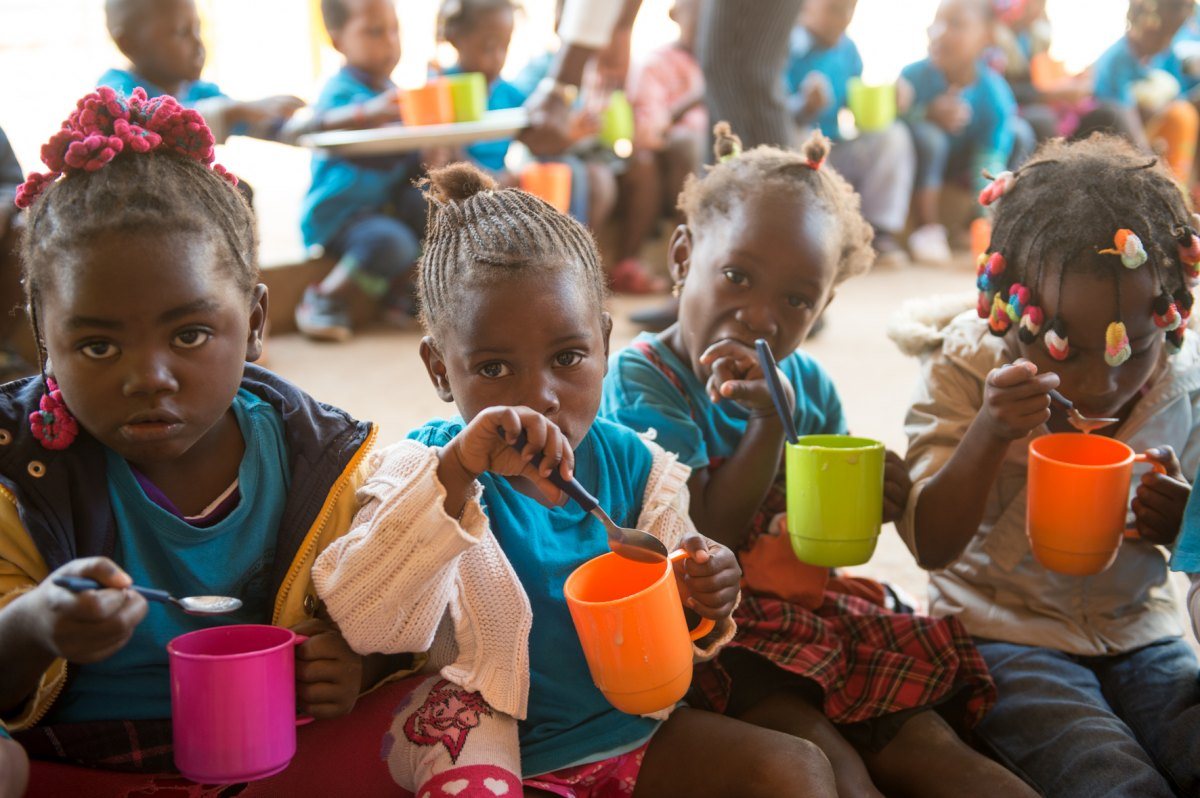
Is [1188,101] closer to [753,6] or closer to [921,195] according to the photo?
[921,195]

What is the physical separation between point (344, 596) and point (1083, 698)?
1.11 metres

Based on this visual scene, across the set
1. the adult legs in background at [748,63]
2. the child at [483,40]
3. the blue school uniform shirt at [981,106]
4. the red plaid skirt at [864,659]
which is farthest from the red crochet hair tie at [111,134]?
the blue school uniform shirt at [981,106]

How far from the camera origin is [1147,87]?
7.12m

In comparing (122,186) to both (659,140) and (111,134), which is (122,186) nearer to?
(111,134)

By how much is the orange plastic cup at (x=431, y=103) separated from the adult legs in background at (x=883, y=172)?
316 cm

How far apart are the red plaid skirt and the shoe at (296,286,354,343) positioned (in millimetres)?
3273

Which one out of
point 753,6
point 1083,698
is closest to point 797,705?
point 1083,698

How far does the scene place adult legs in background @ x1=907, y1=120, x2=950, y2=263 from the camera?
6.77 m

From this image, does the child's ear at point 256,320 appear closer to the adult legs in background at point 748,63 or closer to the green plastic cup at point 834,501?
the green plastic cup at point 834,501

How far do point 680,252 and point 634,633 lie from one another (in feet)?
3.38

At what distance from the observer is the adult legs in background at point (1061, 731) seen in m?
1.60

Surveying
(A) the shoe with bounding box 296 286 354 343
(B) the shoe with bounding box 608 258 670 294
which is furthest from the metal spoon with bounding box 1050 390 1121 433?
(B) the shoe with bounding box 608 258 670 294

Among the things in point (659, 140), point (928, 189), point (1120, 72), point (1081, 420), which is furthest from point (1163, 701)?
point (1120, 72)

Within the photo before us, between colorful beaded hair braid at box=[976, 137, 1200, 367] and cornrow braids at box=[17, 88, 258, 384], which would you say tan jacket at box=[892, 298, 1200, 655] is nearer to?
colorful beaded hair braid at box=[976, 137, 1200, 367]
